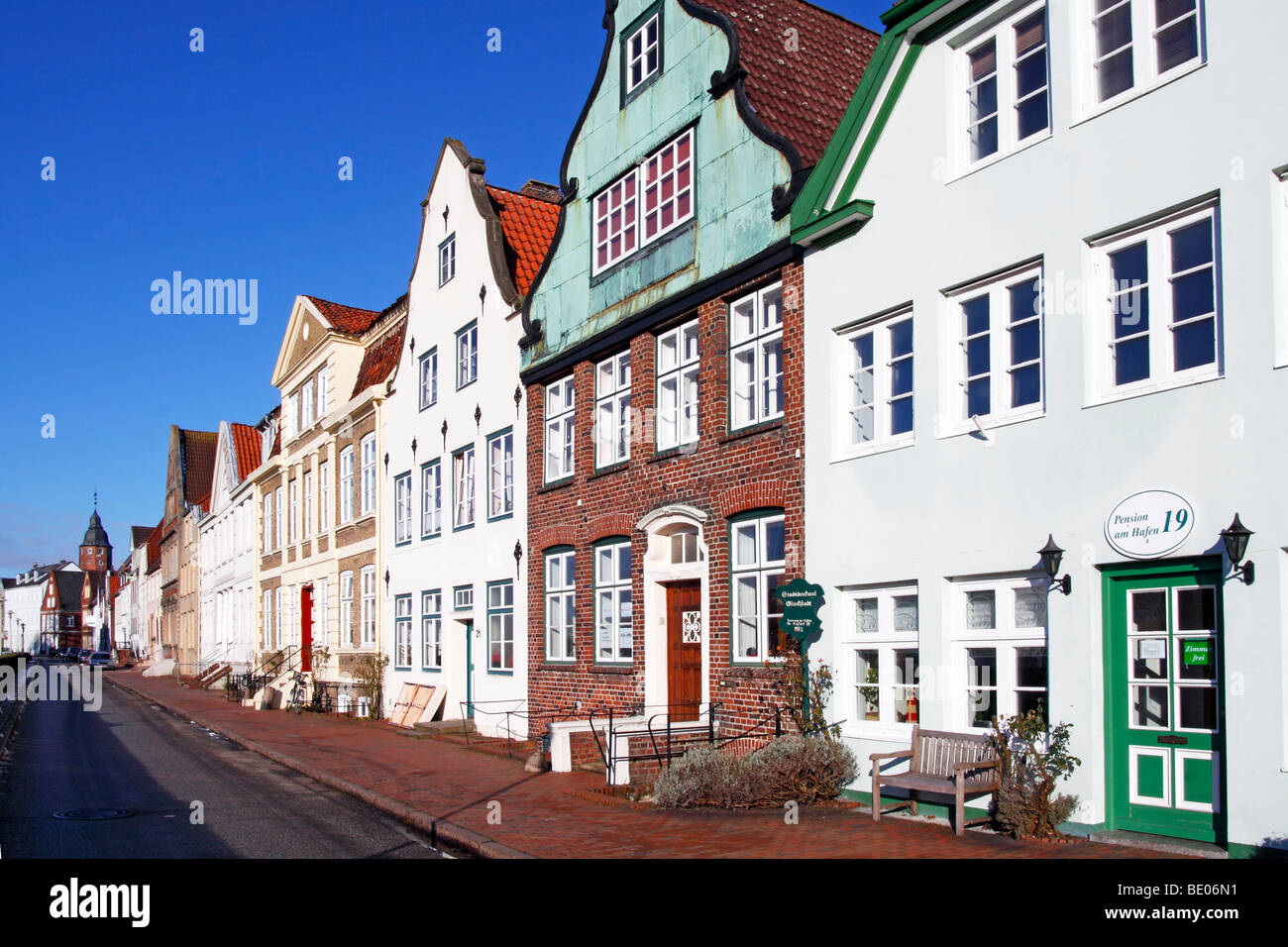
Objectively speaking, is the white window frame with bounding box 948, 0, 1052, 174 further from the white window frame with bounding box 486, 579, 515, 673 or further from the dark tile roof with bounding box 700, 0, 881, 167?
the white window frame with bounding box 486, 579, 515, 673

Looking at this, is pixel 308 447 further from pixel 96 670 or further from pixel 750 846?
pixel 96 670

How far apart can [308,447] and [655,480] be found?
2155 cm

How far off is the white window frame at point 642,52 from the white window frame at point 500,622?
871 centimetres

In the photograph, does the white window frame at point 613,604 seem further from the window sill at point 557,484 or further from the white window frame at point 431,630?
the white window frame at point 431,630

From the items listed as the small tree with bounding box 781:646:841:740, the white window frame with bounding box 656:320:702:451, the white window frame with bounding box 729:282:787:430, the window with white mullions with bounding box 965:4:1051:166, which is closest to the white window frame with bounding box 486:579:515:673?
the white window frame with bounding box 656:320:702:451

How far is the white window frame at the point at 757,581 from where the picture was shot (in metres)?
14.6

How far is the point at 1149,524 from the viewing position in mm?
9914

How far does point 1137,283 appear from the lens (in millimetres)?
10336

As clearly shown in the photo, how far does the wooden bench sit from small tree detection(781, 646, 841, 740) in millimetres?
1343

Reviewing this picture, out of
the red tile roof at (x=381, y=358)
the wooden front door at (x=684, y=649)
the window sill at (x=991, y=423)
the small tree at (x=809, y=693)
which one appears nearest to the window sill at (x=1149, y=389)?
the window sill at (x=991, y=423)

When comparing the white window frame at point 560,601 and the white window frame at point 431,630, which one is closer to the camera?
the white window frame at point 560,601

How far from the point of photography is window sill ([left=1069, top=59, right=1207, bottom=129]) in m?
9.89
